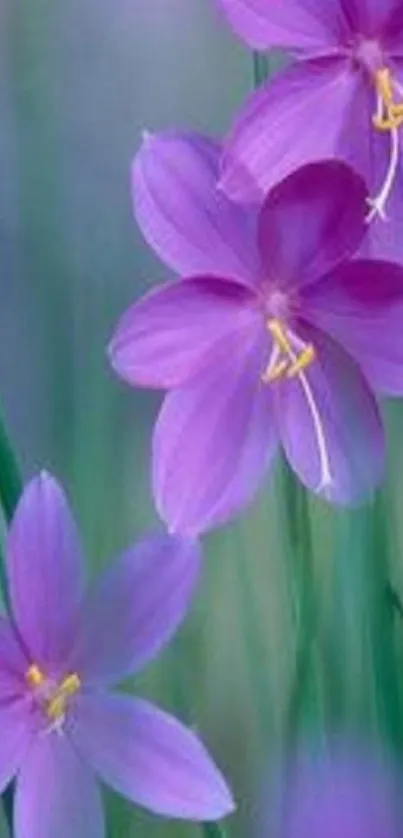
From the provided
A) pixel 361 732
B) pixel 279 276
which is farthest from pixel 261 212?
pixel 361 732

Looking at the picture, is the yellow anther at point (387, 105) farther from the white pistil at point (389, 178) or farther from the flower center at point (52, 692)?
the flower center at point (52, 692)

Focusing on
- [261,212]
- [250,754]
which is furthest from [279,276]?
[250,754]

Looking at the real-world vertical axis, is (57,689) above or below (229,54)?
below

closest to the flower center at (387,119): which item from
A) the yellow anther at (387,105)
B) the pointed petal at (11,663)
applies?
the yellow anther at (387,105)

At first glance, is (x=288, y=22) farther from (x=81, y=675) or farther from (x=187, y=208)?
(x=81, y=675)

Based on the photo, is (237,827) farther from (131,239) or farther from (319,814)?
(131,239)
